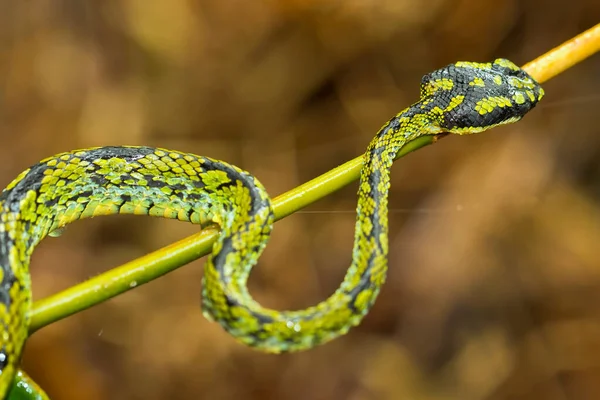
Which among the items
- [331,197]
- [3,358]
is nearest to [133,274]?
[3,358]

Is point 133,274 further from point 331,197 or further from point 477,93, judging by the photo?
point 331,197

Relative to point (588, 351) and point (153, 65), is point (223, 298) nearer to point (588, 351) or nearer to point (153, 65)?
point (153, 65)

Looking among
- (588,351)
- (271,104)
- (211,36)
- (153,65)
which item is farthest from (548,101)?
(153,65)

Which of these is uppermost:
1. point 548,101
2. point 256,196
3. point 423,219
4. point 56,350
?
point 548,101

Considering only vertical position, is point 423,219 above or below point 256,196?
above

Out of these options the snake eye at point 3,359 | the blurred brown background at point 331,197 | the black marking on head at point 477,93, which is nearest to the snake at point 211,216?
the snake eye at point 3,359

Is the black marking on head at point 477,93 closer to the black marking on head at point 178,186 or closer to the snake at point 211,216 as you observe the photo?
the snake at point 211,216

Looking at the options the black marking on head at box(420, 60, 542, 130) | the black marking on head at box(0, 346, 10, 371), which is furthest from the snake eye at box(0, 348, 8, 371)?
the black marking on head at box(420, 60, 542, 130)
